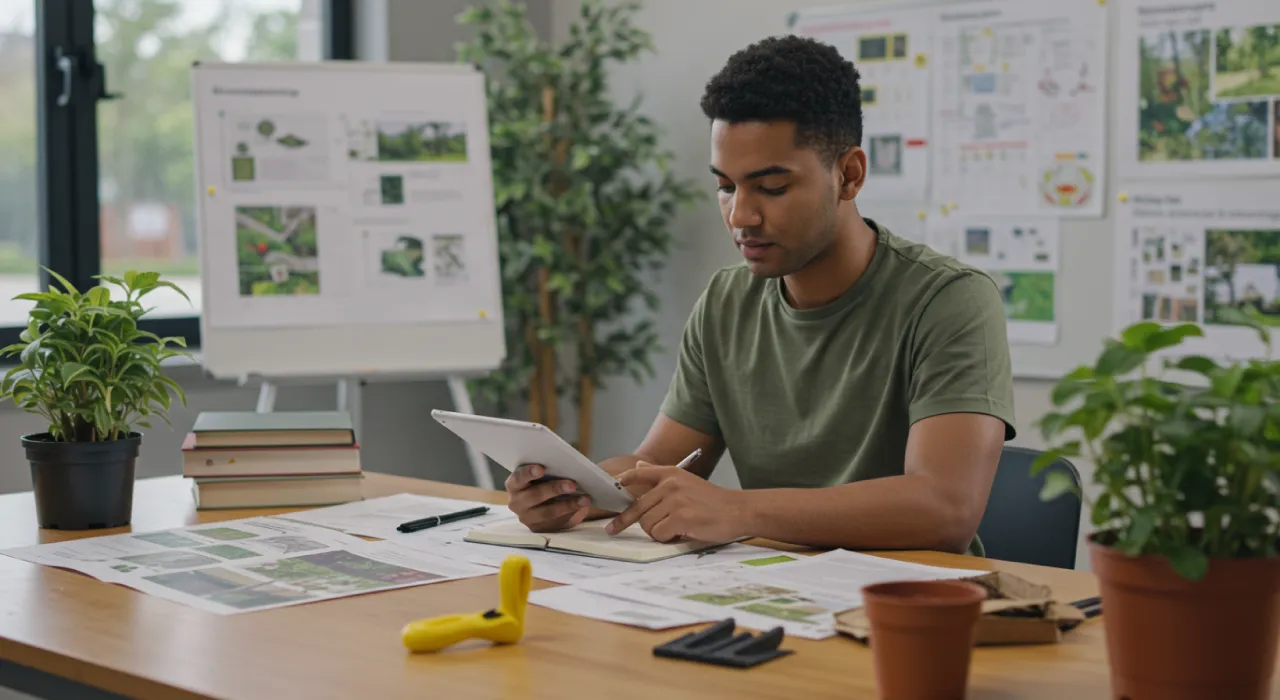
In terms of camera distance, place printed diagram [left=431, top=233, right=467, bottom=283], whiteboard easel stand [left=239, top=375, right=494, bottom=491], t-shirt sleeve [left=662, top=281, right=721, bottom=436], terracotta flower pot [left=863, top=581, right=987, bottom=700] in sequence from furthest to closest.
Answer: printed diagram [left=431, top=233, right=467, bottom=283], whiteboard easel stand [left=239, top=375, right=494, bottom=491], t-shirt sleeve [left=662, top=281, right=721, bottom=436], terracotta flower pot [left=863, top=581, right=987, bottom=700]

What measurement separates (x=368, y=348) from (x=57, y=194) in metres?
1.04

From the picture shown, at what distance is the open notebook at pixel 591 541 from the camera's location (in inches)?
59.6

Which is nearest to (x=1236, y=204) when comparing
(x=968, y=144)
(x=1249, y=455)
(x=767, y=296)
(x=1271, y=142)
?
(x=1271, y=142)

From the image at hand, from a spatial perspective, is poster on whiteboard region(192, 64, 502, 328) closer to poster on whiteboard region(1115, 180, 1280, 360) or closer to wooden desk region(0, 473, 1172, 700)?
poster on whiteboard region(1115, 180, 1280, 360)

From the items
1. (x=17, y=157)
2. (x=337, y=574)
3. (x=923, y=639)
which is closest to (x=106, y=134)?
(x=17, y=157)

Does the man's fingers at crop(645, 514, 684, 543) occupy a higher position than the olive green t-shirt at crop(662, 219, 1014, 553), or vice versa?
the olive green t-shirt at crop(662, 219, 1014, 553)

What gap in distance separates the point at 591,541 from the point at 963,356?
534mm

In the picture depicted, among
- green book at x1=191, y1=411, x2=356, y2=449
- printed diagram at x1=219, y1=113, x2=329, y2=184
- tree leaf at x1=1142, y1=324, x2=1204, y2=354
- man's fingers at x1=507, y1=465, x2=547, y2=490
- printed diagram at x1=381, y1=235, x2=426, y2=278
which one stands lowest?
man's fingers at x1=507, y1=465, x2=547, y2=490

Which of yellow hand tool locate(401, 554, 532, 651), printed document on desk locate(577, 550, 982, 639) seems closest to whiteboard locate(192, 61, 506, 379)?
printed document on desk locate(577, 550, 982, 639)

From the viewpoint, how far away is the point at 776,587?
4.40ft

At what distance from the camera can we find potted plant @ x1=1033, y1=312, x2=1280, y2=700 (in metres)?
0.82

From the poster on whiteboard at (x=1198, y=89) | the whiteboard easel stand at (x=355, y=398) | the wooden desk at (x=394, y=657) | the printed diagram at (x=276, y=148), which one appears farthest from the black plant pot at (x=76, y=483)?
the poster on whiteboard at (x=1198, y=89)

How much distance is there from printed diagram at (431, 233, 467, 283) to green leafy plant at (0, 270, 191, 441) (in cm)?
150

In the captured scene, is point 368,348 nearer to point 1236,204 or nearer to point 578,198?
point 578,198
